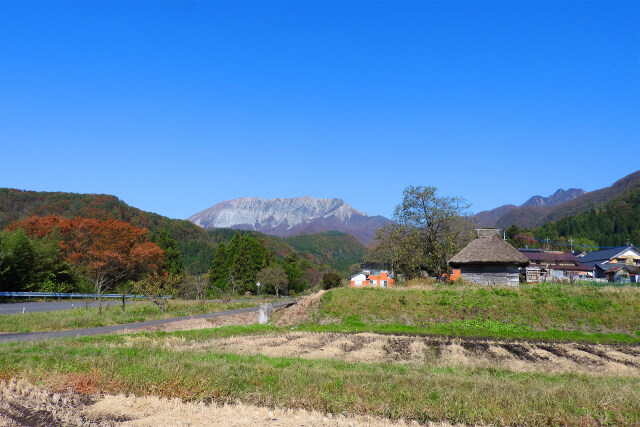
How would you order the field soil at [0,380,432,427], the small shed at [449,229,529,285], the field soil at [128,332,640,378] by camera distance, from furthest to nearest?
the small shed at [449,229,529,285]
the field soil at [128,332,640,378]
the field soil at [0,380,432,427]

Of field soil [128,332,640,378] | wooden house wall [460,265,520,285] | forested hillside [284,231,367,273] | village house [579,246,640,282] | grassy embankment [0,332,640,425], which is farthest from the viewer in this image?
forested hillside [284,231,367,273]

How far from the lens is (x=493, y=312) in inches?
802

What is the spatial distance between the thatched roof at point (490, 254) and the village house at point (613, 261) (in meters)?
41.8

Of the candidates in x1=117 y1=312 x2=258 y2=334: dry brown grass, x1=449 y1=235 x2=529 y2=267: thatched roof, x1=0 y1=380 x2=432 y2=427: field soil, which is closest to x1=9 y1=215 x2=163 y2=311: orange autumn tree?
x1=117 y1=312 x2=258 y2=334: dry brown grass

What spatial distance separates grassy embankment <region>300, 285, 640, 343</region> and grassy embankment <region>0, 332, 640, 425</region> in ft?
28.8

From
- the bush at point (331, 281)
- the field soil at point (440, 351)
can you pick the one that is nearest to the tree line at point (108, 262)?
the bush at point (331, 281)

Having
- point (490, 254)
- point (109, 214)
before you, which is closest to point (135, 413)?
point (490, 254)

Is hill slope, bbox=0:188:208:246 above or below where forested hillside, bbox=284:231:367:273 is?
above

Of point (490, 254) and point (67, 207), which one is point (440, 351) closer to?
point (490, 254)

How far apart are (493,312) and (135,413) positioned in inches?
666

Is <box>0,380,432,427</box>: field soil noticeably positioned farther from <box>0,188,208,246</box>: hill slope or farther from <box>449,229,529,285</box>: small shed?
<box>0,188,208,246</box>: hill slope

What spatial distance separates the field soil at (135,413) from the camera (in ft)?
22.6

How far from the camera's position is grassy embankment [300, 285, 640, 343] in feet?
60.8

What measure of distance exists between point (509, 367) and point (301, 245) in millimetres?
137713
